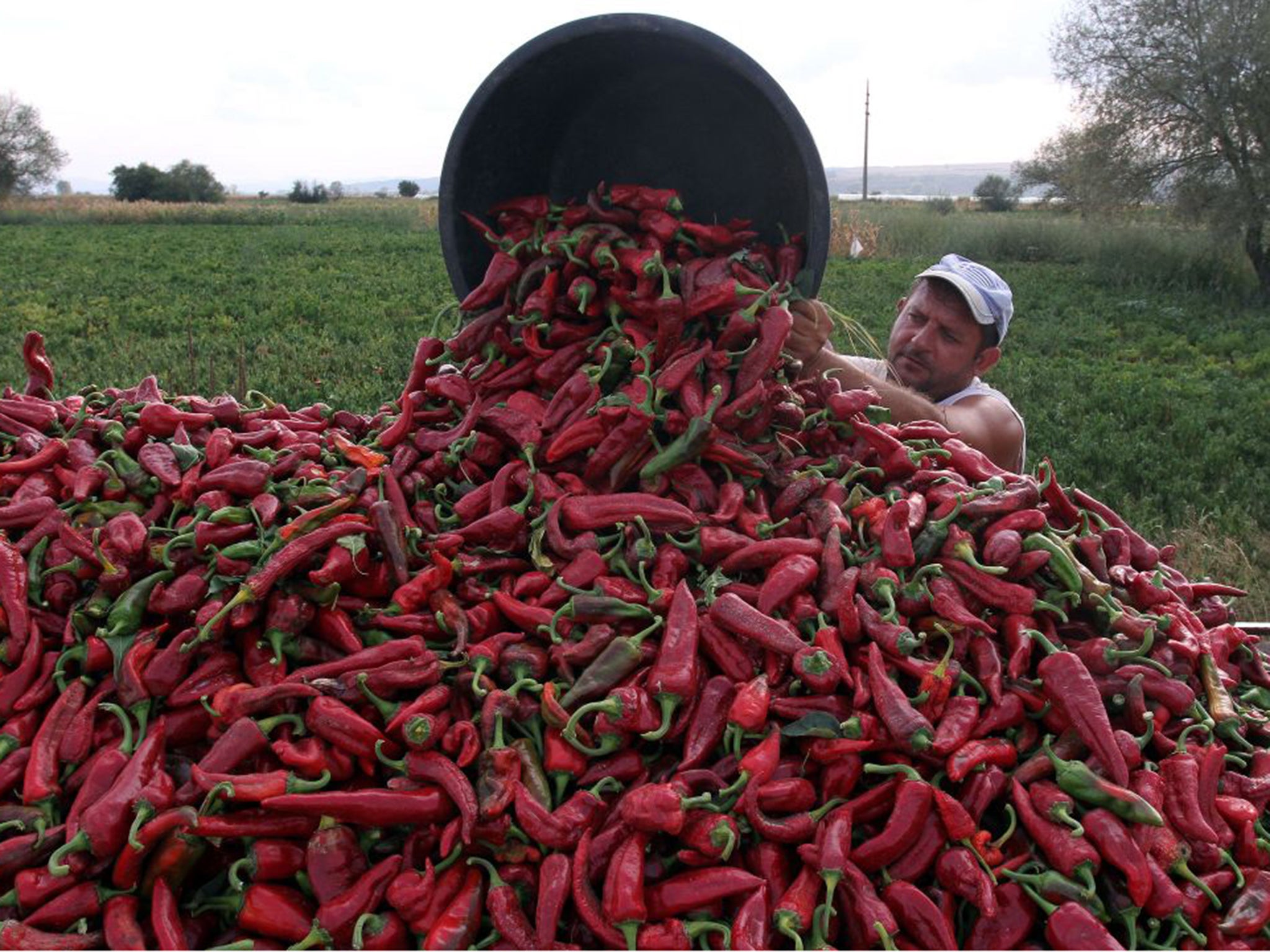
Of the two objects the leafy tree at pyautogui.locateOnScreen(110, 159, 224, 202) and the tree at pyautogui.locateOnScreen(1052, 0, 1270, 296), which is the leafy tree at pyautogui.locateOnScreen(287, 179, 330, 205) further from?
the tree at pyautogui.locateOnScreen(1052, 0, 1270, 296)

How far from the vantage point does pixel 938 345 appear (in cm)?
520

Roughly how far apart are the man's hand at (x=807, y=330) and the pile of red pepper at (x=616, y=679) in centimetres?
30

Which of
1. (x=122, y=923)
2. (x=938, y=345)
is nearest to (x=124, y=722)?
(x=122, y=923)

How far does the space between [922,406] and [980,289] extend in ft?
3.53

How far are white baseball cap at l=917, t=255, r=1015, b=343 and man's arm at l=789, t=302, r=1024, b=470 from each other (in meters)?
0.43

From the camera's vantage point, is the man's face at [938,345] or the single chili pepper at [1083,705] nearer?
the single chili pepper at [1083,705]

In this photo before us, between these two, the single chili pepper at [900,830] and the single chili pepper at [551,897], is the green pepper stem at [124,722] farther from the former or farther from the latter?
the single chili pepper at [900,830]

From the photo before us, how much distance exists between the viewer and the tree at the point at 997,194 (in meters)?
54.3

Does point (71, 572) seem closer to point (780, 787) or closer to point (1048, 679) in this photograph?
point (780, 787)

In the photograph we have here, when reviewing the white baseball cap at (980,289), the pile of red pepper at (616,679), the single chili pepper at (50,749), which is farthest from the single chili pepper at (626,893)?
the white baseball cap at (980,289)

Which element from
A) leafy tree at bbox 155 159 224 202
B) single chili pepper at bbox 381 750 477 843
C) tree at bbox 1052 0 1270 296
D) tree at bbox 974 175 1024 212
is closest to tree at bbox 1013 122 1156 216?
tree at bbox 1052 0 1270 296

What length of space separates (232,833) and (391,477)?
1.26 m

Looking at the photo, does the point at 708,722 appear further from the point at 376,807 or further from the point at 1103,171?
the point at 1103,171

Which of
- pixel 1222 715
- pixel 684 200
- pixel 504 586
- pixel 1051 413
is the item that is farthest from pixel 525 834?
pixel 1051 413
